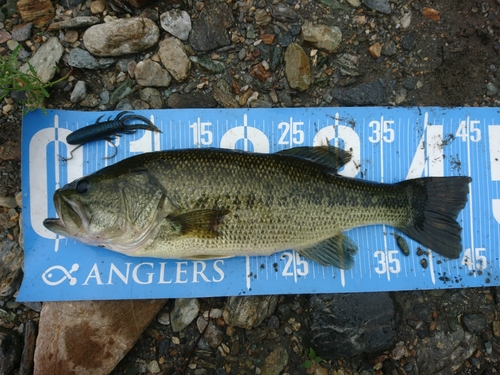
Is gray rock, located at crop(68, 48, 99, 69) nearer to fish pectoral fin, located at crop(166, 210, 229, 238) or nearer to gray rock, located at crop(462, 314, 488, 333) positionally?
fish pectoral fin, located at crop(166, 210, 229, 238)

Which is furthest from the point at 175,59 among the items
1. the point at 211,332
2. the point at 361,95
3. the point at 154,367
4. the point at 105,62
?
the point at 154,367

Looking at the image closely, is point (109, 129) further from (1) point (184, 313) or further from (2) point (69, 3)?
(1) point (184, 313)

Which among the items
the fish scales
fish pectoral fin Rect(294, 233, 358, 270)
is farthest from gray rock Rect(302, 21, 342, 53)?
fish pectoral fin Rect(294, 233, 358, 270)

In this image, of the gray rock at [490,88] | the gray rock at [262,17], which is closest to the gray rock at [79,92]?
the gray rock at [262,17]

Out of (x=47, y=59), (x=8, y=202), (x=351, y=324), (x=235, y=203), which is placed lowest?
(x=351, y=324)

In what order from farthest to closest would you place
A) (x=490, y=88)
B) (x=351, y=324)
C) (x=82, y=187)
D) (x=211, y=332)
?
(x=490, y=88), (x=211, y=332), (x=351, y=324), (x=82, y=187)

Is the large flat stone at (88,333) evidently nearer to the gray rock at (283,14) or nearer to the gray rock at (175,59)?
the gray rock at (175,59)

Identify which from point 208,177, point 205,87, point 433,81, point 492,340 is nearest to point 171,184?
point 208,177
